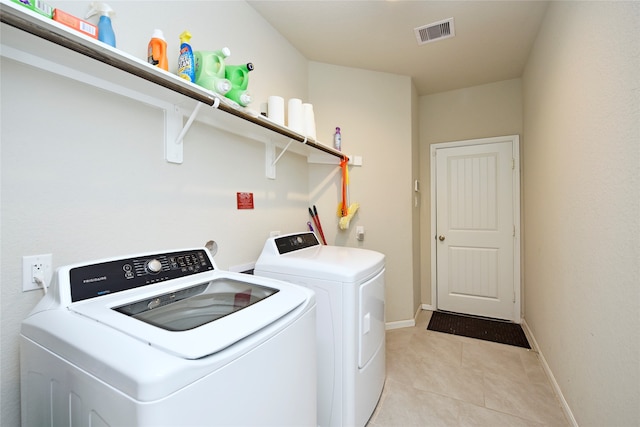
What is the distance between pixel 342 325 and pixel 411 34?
2.30 m

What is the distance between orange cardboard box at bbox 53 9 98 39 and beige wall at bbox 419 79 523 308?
10.8 ft

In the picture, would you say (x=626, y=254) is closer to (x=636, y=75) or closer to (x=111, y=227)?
(x=636, y=75)

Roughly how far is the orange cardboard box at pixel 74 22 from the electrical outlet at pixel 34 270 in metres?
0.77

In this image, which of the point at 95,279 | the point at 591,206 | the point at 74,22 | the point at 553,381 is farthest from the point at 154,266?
the point at 553,381

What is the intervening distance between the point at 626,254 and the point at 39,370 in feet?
6.60

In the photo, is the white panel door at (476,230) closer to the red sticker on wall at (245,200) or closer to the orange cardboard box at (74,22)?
the red sticker on wall at (245,200)

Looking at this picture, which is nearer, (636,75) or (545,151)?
(636,75)

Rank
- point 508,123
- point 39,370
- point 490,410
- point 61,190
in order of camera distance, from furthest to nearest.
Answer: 1. point 508,123
2. point 490,410
3. point 61,190
4. point 39,370

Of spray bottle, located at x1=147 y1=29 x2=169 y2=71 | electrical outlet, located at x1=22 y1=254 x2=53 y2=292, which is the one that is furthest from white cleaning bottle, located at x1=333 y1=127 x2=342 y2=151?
electrical outlet, located at x1=22 y1=254 x2=53 y2=292

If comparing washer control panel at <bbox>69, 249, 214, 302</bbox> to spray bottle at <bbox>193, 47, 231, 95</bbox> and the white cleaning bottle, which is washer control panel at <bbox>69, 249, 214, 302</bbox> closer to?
spray bottle at <bbox>193, 47, 231, 95</bbox>

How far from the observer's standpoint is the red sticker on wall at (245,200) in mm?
1843

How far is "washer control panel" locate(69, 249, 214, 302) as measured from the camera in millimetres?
941

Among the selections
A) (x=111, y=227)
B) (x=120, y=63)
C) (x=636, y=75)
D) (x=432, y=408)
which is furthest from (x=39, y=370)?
(x=636, y=75)

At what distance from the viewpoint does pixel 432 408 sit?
179 cm
